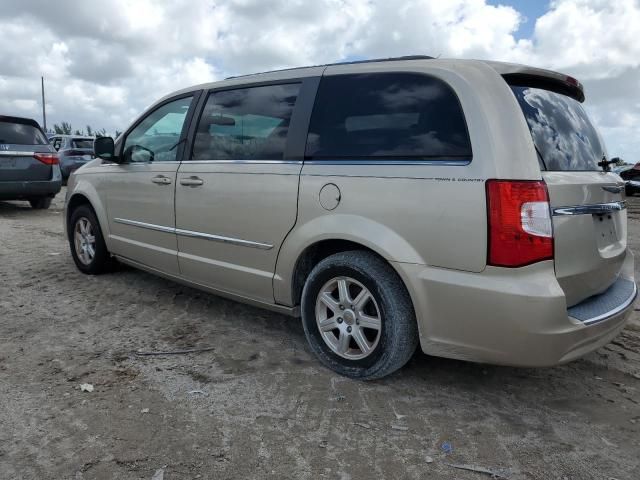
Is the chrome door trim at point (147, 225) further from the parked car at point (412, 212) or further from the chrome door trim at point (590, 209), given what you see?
the chrome door trim at point (590, 209)

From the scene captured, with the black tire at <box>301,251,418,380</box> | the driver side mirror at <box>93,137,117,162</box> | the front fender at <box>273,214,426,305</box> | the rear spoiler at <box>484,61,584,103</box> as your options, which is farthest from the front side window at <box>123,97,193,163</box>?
the rear spoiler at <box>484,61,584,103</box>

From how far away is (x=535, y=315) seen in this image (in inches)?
94.6

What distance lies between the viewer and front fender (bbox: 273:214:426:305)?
8.93ft

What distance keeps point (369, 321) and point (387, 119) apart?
3.73ft

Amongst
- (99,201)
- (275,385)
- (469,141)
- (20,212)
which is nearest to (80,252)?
(99,201)

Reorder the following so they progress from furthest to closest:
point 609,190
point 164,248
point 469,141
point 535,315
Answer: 1. point 164,248
2. point 609,190
3. point 469,141
4. point 535,315

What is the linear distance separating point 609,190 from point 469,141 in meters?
0.97

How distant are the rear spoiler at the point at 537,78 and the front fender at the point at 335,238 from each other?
3.36 feet

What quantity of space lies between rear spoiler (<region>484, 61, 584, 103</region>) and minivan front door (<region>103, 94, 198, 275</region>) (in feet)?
8.00

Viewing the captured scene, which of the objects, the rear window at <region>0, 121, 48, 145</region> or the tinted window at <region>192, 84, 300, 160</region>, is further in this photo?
the rear window at <region>0, 121, 48, 145</region>

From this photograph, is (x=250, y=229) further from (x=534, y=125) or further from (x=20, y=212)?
(x=20, y=212)

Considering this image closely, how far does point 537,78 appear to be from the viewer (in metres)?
2.88

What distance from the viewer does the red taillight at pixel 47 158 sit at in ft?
31.7

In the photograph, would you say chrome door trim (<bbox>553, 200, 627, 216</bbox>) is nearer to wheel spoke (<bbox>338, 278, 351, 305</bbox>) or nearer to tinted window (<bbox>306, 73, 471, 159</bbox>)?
tinted window (<bbox>306, 73, 471, 159</bbox>)
